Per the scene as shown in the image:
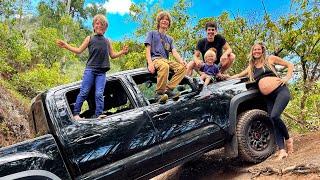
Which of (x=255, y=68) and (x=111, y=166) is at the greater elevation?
(x=255, y=68)

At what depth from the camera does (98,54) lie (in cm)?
506

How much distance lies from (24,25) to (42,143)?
112 ft

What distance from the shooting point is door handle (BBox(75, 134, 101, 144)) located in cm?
408

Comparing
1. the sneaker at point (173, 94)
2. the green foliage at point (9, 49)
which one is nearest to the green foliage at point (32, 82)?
the green foliage at point (9, 49)

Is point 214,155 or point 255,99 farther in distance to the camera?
point 214,155

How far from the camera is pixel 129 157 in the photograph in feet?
14.4

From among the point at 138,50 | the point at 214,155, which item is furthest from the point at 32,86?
the point at 214,155

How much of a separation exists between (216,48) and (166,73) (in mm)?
1982

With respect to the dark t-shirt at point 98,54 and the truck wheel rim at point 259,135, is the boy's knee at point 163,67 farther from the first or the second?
the truck wheel rim at point 259,135

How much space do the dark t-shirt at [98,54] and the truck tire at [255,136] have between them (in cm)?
212

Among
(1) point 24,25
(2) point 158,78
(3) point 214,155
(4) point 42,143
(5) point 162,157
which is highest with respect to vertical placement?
(1) point 24,25

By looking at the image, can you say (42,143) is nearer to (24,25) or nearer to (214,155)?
(214,155)

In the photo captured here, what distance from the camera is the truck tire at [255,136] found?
570cm

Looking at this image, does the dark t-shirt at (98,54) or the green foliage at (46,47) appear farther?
the green foliage at (46,47)
